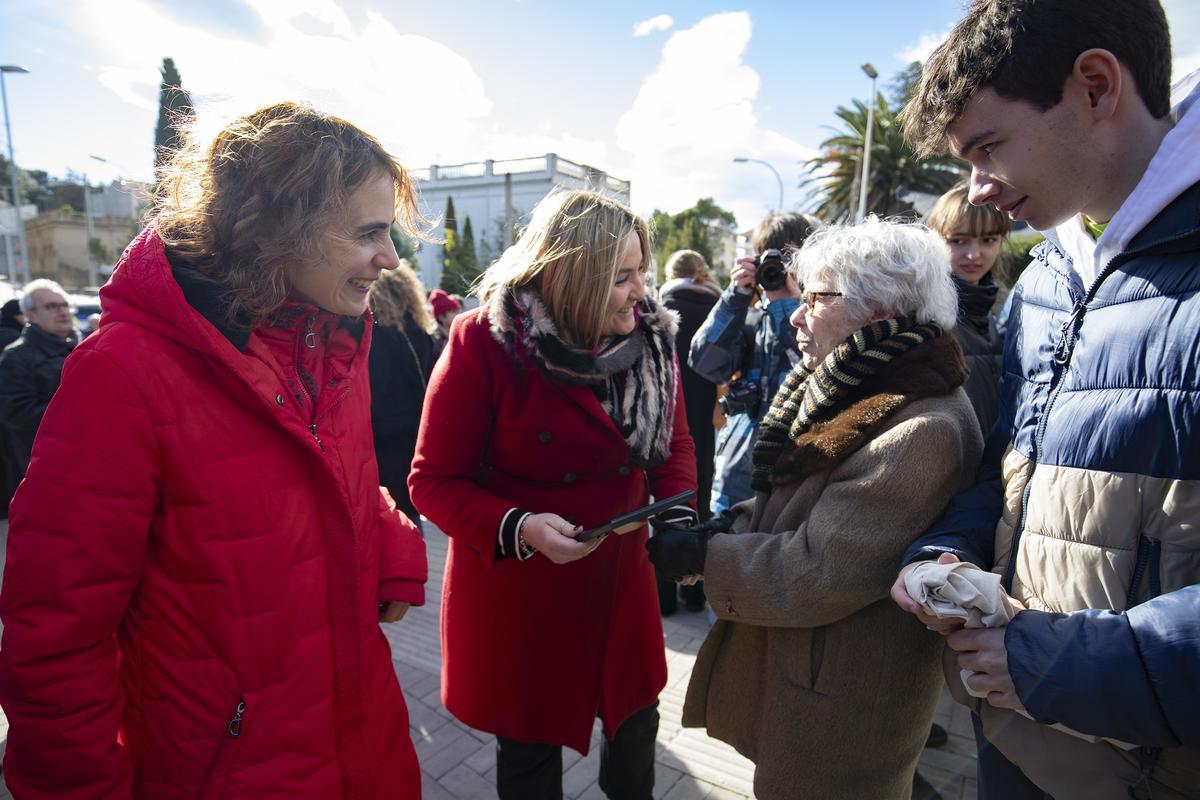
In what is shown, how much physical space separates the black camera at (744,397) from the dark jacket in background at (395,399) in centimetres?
197

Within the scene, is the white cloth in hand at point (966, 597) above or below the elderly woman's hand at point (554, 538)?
above

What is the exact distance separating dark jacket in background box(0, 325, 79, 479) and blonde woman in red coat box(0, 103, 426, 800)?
447 cm

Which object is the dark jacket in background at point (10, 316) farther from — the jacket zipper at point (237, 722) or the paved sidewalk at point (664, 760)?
the jacket zipper at point (237, 722)

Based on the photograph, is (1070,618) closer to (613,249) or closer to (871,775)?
(871,775)

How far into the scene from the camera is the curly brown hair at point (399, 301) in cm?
406

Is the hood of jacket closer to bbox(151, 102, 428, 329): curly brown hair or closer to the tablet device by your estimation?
bbox(151, 102, 428, 329): curly brown hair

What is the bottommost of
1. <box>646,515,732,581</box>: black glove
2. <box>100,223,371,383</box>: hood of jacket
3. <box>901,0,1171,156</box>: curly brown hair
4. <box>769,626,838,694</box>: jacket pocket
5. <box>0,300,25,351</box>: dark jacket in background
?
<box>769,626,838,694</box>: jacket pocket

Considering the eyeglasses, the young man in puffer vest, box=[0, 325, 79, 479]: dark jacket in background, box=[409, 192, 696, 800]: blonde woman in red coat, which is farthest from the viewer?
box=[0, 325, 79, 479]: dark jacket in background

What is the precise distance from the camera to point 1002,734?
1.33 meters

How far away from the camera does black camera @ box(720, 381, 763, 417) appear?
322cm

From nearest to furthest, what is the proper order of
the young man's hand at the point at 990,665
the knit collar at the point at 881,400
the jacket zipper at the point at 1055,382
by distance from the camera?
the young man's hand at the point at 990,665, the jacket zipper at the point at 1055,382, the knit collar at the point at 881,400

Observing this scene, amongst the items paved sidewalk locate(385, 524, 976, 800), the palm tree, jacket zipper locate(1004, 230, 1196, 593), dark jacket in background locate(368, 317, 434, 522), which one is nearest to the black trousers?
paved sidewalk locate(385, 524, 976, 800)

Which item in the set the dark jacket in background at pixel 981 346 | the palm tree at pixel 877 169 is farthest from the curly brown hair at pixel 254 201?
the palm tree at pixel 877 169

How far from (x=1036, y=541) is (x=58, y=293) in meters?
6.29
